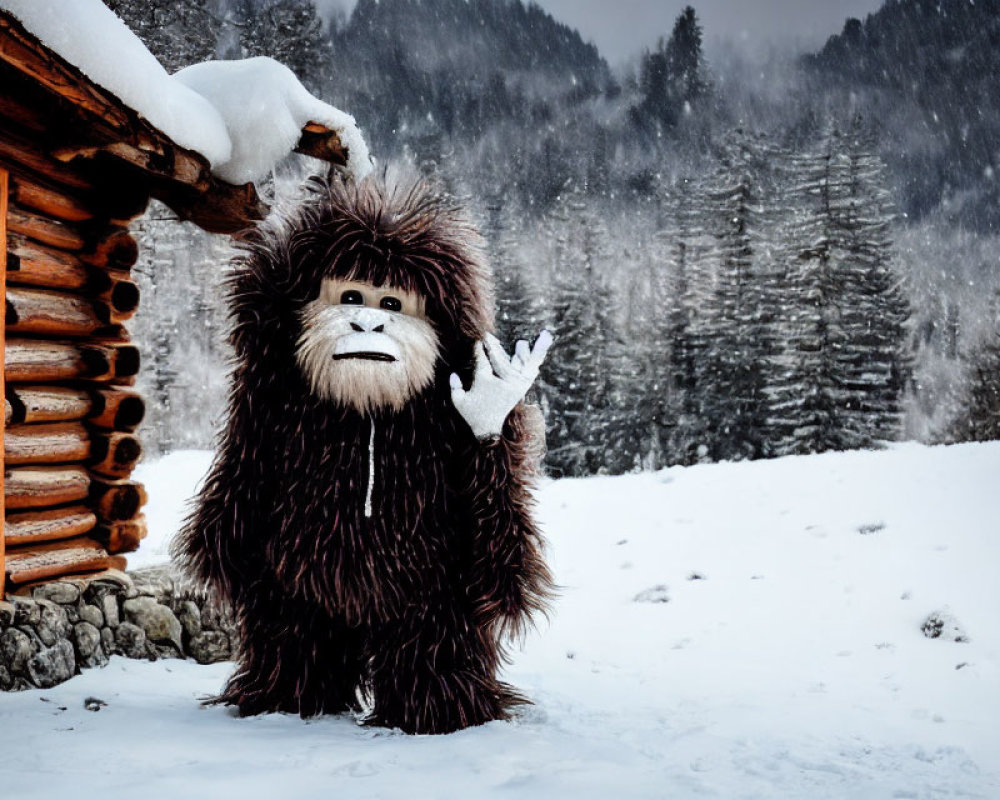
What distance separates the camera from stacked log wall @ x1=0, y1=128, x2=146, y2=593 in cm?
324

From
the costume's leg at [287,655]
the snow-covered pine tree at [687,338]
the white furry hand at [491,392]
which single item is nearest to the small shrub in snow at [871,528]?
the white furry hand at [491,392]

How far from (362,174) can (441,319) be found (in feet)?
3.74

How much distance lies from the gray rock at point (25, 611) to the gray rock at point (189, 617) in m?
0.80

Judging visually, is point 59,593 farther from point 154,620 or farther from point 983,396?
point 983,396

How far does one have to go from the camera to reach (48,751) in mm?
2387

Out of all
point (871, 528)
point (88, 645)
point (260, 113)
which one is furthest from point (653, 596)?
point (260, 113)

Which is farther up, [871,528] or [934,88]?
[934,88]

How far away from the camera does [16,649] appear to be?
307 centimetres

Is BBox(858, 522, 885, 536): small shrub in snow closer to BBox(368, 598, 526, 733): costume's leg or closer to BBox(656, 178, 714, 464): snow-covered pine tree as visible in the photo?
BBox(368, 598, 526, 733): costume's leg

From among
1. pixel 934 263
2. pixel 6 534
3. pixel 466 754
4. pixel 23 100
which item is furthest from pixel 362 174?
pixel 934 263

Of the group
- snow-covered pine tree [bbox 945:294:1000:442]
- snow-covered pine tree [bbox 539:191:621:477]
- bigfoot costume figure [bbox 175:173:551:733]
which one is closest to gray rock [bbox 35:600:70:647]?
bigfoot costume figure [bbox 175:173:551:733]

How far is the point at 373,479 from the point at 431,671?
74cm

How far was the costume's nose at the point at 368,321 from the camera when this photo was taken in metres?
2.62

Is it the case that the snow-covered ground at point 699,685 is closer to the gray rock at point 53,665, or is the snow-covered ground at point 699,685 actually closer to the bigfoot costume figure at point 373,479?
the gray rock at point 53,665
